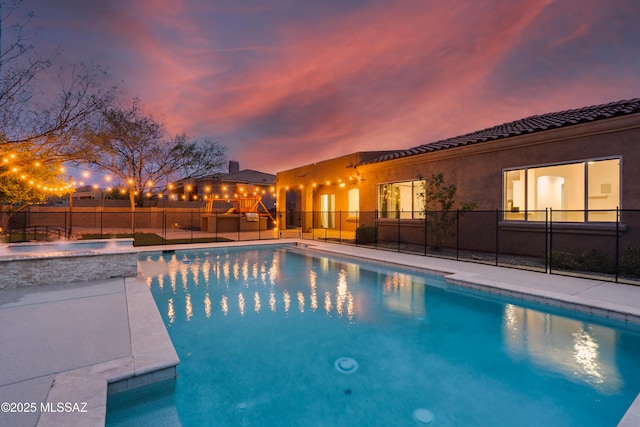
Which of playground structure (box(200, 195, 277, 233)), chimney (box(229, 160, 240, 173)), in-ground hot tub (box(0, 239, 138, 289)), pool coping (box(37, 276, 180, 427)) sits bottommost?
pool coping (box(37, 276, 180, 427))

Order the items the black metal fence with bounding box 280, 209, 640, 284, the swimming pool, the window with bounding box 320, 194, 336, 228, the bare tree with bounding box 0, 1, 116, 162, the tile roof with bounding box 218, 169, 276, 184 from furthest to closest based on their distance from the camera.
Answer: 1. the tile roof with bounding box 218, 169, 276, 184
2. the window with bounding box 320, 194, 336, 228
3. the bare tree with bounding box 0, 1, 116, 162
4. the black metal fence with bounding box 280, 209, 640, 284
5. the swimming pool

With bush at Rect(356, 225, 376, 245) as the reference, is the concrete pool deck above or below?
below

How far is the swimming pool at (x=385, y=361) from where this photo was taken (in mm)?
2973

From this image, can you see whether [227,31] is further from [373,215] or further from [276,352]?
[276,352]

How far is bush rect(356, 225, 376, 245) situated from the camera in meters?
13.6

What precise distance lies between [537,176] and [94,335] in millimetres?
11550

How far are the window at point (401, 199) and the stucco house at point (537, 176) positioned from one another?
1.8 inches

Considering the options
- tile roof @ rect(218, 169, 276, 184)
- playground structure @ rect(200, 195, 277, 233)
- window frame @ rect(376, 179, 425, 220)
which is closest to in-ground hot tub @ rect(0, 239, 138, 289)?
window frame @ rect(376, 179, 425, 220)

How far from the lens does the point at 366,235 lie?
13.7 m

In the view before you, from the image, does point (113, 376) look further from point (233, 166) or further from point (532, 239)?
point (233, 166)

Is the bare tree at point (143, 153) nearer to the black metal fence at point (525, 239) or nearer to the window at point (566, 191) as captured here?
the black metal fence at point (525, 239)

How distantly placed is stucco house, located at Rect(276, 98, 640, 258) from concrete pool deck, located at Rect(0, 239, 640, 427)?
1.82m

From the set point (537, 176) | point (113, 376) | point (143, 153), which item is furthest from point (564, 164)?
point (143, 153)

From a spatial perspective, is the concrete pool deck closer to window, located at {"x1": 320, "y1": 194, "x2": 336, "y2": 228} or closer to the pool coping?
the pool coping
